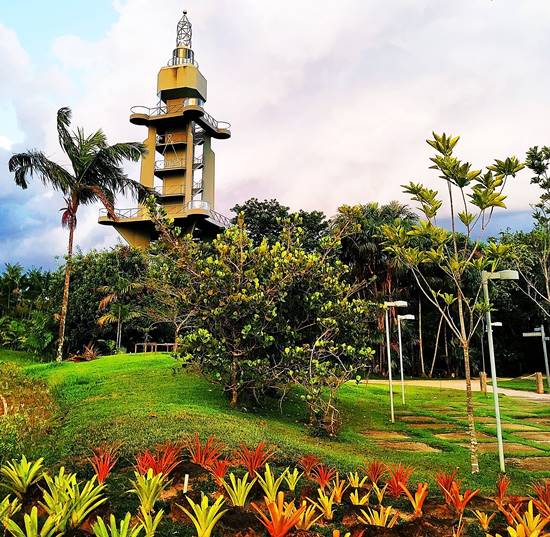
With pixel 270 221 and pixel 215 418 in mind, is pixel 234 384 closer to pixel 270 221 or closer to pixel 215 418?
pixel 215 418

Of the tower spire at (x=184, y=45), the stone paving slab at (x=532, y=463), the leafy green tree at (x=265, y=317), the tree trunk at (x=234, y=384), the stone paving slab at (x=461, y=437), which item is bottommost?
the stone paving slab at (x=532, y=463)

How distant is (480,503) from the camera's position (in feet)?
16.7

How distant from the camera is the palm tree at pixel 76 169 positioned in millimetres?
18594

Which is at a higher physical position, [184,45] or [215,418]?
[184,45]

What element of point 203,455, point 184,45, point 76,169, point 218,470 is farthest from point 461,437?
point 184,45

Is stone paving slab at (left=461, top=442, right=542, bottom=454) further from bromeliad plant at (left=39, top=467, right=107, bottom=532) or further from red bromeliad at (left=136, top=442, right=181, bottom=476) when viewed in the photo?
bromeliad plant at (left=39, top=467, right=107, bottom=532)

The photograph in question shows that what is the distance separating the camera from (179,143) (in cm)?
3472

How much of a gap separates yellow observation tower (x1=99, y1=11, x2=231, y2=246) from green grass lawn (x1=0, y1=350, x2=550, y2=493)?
1629 cm

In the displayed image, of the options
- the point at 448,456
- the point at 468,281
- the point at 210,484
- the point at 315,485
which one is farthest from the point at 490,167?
the point at 468,281

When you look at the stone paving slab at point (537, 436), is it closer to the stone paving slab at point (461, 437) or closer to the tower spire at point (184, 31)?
the stone paving slab at point (461, 437)

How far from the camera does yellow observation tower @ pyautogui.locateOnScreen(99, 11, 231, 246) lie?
3369 centimetres

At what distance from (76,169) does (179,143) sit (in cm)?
1663

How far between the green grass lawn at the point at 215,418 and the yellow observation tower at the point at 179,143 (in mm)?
16287

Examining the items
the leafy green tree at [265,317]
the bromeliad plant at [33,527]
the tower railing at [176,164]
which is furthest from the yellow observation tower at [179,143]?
the bromeliad plant at [33,527]
